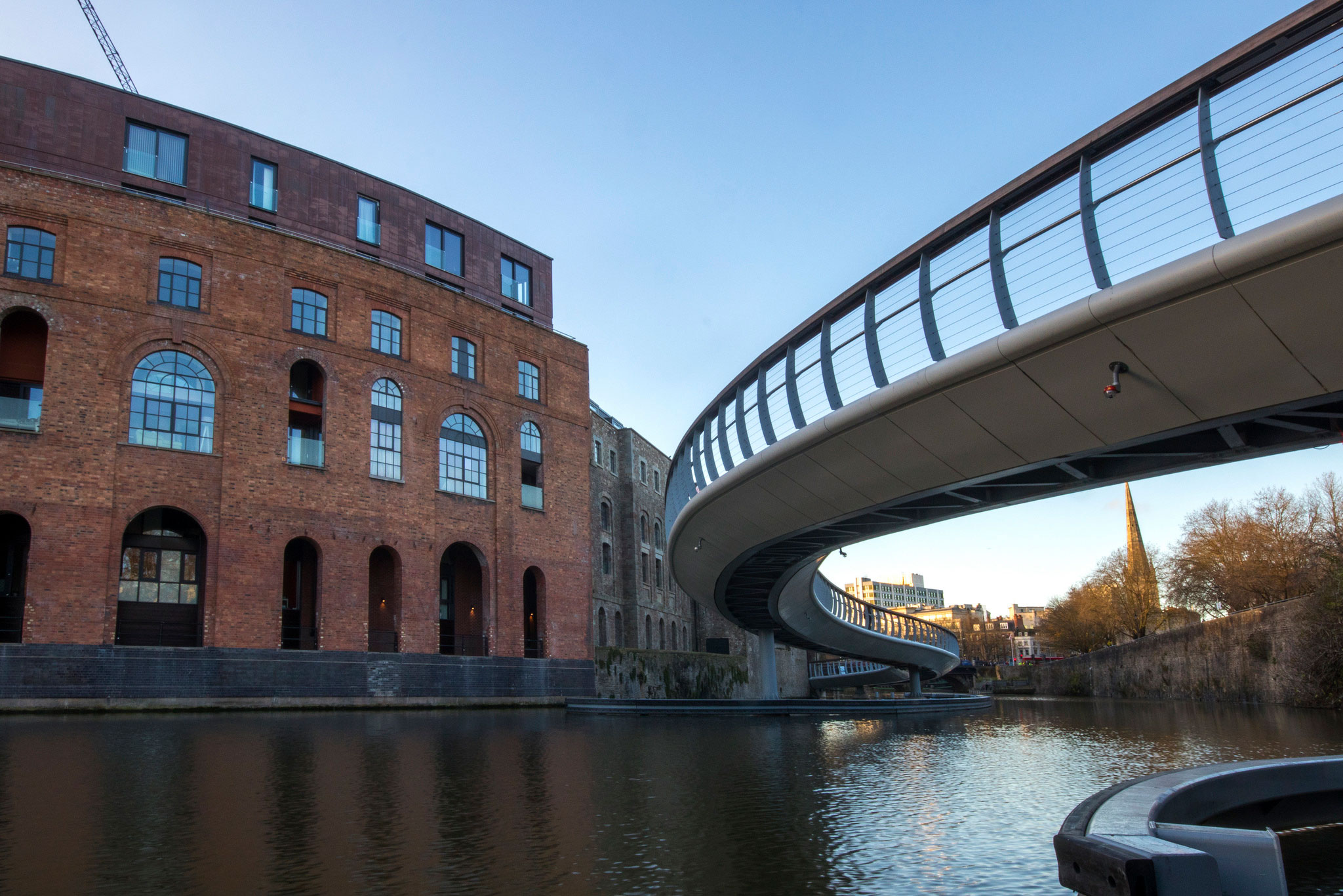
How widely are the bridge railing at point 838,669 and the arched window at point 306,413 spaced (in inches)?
1510

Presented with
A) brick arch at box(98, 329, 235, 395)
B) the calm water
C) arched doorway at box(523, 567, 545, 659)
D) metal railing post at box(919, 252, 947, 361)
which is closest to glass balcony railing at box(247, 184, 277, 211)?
brick arch at box(98, 329, 235, 395)

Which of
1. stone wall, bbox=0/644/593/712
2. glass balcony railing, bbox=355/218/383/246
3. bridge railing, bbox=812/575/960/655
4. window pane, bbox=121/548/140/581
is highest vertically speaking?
glass balcony railing, bbox=355/218/383/246

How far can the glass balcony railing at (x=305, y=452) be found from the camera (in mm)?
27578

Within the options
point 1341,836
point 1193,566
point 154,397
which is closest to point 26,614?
point 154,397

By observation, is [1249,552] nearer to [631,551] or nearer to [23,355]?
[631,551]

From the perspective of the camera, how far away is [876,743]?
15.4 meters

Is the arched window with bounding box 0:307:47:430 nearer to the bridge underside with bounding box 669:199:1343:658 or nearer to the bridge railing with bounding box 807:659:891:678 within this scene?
the bridge underside with bounding box 669:199:1343:658

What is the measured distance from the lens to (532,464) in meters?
35.8

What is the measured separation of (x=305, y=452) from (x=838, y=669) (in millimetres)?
48416

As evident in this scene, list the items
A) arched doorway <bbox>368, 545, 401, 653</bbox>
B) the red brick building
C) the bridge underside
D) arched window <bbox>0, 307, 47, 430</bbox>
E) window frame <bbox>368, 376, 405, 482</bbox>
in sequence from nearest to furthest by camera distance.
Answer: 1. the bridge underside
2. the red brick building
3. arched window <bbox>0, 307, 47, 430</bbox>
4. window frame <bbox>368, 376, 405, 482</bbox>
5. arched doorway <bbox>368, 545, 401, 653</bbox>

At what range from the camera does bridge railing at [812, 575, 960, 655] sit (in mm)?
31797

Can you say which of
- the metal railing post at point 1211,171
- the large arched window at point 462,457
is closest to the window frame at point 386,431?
the large arched window at point 462,457

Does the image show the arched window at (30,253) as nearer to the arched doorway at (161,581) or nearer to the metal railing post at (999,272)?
the arched doorway at (161,581)

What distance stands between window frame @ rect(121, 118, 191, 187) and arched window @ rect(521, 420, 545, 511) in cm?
1353
